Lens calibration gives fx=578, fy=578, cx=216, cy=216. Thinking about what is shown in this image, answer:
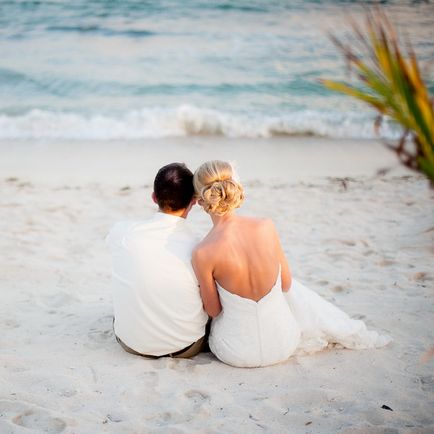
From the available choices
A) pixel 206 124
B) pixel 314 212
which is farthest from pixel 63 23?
pixel 314 212

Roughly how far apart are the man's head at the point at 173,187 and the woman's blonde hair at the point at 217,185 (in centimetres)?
8

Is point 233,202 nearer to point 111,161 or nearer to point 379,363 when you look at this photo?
point 379,363

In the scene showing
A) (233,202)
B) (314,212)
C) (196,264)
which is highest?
(233,202)

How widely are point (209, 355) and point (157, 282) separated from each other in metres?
0.65

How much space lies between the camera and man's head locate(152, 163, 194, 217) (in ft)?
10.8

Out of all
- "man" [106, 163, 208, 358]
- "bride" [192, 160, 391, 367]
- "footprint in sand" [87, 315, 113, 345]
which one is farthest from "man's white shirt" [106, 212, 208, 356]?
"footprint in sand" [87, 315, 113, 345]

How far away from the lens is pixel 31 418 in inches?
113

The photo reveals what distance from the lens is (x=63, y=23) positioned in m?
16.8

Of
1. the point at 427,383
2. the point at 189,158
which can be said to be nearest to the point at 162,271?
the point at 427,383

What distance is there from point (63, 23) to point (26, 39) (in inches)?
58.6

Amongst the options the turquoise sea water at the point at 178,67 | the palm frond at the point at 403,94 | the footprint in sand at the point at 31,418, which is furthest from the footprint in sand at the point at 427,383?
the turquoise sea water at the point at 178,67

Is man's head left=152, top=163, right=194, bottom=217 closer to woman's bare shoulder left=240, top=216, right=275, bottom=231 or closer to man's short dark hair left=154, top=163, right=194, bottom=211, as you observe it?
man's short dark hair left=154, top=163, right=194, bottom=211

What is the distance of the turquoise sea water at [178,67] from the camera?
11.5 metres

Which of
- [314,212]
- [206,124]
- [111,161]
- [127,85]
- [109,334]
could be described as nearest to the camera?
[109,334]
